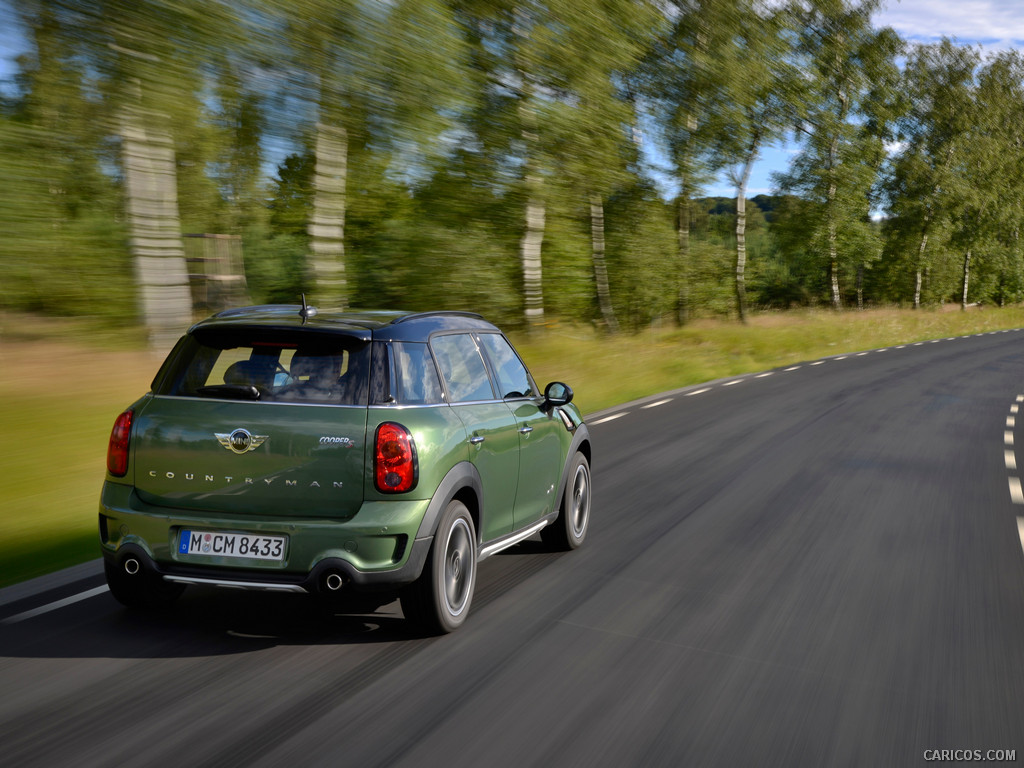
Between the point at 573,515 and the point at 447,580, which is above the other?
the point at 447,580

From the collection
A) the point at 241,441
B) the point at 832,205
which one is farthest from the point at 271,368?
the point at 832,205

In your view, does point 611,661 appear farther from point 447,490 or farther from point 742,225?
point 742,225

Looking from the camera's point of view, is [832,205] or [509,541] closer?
[509,541]

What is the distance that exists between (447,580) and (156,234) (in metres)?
9.77

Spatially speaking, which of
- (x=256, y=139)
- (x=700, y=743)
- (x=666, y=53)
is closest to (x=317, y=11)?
(x=256, y=139)

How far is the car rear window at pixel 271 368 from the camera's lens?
15.9 ft

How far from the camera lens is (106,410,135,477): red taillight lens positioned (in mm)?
4984

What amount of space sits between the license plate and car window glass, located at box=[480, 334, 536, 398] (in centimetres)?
187

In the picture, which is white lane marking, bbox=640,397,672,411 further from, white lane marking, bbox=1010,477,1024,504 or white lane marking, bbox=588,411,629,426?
white lane marking, bbox=1010,477,1024,504

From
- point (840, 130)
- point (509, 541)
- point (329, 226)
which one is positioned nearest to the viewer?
point (509, 541)

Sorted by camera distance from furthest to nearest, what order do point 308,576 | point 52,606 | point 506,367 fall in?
1. point 506,367
2. point 52,606
3. point 308,576

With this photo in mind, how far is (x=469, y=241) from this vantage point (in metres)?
22.4

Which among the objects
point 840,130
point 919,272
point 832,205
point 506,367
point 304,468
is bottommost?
point 304,468

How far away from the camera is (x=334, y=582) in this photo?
4648 mm
